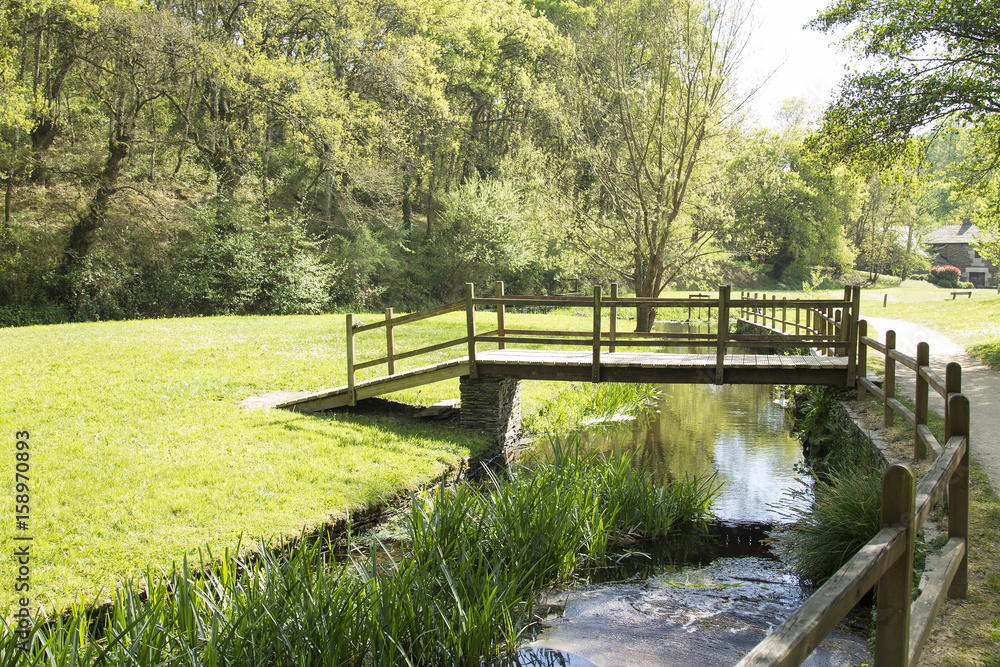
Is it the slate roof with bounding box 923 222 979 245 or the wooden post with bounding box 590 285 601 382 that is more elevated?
the slate roof with bounding box 923 222 979 245

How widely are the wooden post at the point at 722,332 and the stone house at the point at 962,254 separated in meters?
68.6

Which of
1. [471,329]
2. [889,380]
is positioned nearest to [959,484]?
[889,380]

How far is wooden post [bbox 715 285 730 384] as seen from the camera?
9273mm

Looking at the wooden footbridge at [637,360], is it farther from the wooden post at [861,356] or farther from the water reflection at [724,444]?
the water reflection at [724,444]

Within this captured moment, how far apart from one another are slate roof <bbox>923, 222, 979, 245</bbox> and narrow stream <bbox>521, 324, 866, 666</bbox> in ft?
226

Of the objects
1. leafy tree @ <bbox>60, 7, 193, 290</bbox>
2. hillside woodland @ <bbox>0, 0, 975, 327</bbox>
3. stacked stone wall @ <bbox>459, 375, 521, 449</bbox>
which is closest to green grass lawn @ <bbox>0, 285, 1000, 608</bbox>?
stacked stone wall @ <bbox>459, 375, 521, 449</bbox>

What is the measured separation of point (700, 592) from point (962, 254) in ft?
247

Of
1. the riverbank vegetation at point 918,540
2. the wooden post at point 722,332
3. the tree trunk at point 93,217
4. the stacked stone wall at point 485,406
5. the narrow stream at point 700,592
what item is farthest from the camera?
the tree trunk at point 93,217

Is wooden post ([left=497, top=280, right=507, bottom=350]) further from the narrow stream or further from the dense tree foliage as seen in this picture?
the dense tree foliage

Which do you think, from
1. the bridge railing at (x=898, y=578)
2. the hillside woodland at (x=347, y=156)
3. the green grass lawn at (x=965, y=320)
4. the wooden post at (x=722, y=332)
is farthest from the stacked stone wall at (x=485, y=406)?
the green grass lawn at (x=965, y=320)

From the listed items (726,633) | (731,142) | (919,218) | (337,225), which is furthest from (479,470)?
(919,218)

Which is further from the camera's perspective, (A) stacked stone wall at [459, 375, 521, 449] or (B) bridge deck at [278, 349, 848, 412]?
(A) stacked stone wall at [459, 375, 521, 449]

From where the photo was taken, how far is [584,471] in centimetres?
789

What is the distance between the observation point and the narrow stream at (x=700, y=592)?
205 inches
